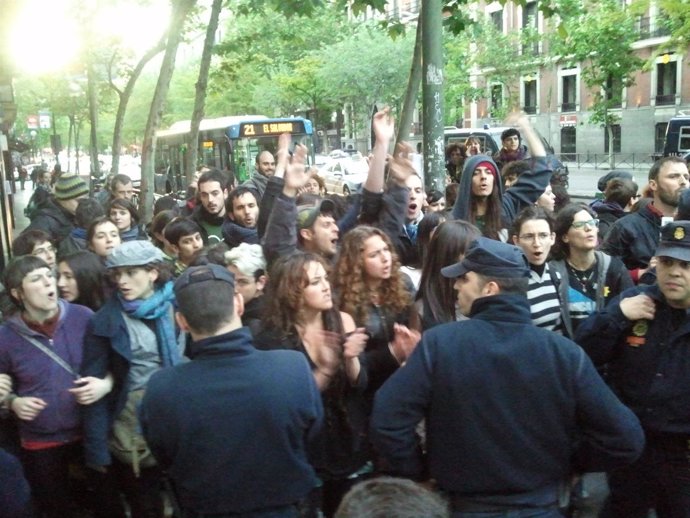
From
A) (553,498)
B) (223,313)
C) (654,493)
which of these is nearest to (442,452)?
(553,498)

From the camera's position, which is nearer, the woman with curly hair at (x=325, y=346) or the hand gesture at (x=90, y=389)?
the woman with curly hair at (x=325, y=346)

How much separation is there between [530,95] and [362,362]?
165 feet

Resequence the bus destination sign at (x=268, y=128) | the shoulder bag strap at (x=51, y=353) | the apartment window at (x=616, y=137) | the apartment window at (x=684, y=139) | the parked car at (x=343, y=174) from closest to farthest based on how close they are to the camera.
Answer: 1. the shoulder bag strap at (x=51, y=353)
2. the bus destination sign at (x=268, y=128)
3. the apartment window at (x=684, y=139)
4. the parked car at (x=343, y=174)
5. the apartment window at (x=616, y=137)

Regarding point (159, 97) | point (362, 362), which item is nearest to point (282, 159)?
point (362, 362)

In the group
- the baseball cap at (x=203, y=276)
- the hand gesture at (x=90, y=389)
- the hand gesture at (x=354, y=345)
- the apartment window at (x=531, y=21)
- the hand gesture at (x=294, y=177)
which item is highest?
the apartment window at (x=531, y=21)

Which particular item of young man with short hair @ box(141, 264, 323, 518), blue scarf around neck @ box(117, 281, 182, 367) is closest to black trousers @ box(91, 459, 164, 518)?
blue scarf around neck @ box(117, 281, 182, 367)

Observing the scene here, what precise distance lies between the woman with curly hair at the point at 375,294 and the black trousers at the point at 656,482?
3.84ft

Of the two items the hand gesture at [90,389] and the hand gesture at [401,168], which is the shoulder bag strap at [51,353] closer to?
the hand gesture at [90,389]

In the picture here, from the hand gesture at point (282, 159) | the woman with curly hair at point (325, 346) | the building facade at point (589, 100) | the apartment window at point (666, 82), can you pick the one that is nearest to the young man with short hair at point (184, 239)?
the hand gesture at point (282, 159)

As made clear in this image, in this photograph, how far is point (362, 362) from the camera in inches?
140

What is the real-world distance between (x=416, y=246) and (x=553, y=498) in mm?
2769

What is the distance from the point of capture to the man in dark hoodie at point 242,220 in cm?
565

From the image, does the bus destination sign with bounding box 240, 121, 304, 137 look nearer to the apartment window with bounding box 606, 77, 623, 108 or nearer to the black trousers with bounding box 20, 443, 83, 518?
the black trousers with bounding box 20, 443, 83, 518

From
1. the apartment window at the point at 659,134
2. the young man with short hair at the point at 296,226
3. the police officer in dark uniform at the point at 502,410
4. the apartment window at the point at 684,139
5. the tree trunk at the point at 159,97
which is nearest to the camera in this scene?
the police officer in dark uniform at the point at 502,410
